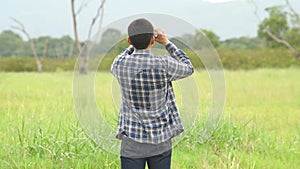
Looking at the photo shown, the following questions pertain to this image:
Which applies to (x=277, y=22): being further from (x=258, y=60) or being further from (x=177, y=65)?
(x=177, y=65)

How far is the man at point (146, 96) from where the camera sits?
169 cm

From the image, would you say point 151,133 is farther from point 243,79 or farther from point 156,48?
point 243,79

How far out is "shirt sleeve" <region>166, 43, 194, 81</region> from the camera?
170 cm

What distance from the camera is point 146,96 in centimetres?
172

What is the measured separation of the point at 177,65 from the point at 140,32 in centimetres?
20

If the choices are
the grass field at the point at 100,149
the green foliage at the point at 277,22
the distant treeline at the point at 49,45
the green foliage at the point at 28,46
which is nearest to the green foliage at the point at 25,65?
the distant treeline at the point at 49,45

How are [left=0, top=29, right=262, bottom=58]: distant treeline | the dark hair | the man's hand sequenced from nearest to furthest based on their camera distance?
the dark hair → the man's hand → [left=0, top=29, right=262, bottom=58]: distant treeline

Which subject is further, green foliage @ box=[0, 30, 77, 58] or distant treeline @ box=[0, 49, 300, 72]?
green foliage @ box=[0, 30, 77, 58]

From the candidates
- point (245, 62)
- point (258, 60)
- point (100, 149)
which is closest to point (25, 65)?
point (245, 62)

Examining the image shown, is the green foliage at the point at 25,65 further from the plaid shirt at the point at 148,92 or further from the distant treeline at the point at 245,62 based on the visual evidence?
the plaid shirt at the point at 148,92

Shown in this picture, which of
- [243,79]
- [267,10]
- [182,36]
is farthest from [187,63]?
[267,10]

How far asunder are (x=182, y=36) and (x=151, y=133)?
499 mm

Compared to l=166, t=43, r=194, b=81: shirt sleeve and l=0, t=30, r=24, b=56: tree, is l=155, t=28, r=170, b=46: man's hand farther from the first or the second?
l=0, t=30, r=24, b=56: tree

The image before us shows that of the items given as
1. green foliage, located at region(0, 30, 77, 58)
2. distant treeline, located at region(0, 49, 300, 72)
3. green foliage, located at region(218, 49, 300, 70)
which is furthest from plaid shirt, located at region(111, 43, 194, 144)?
green foliage, located at region(0, 30, 77, 58)
